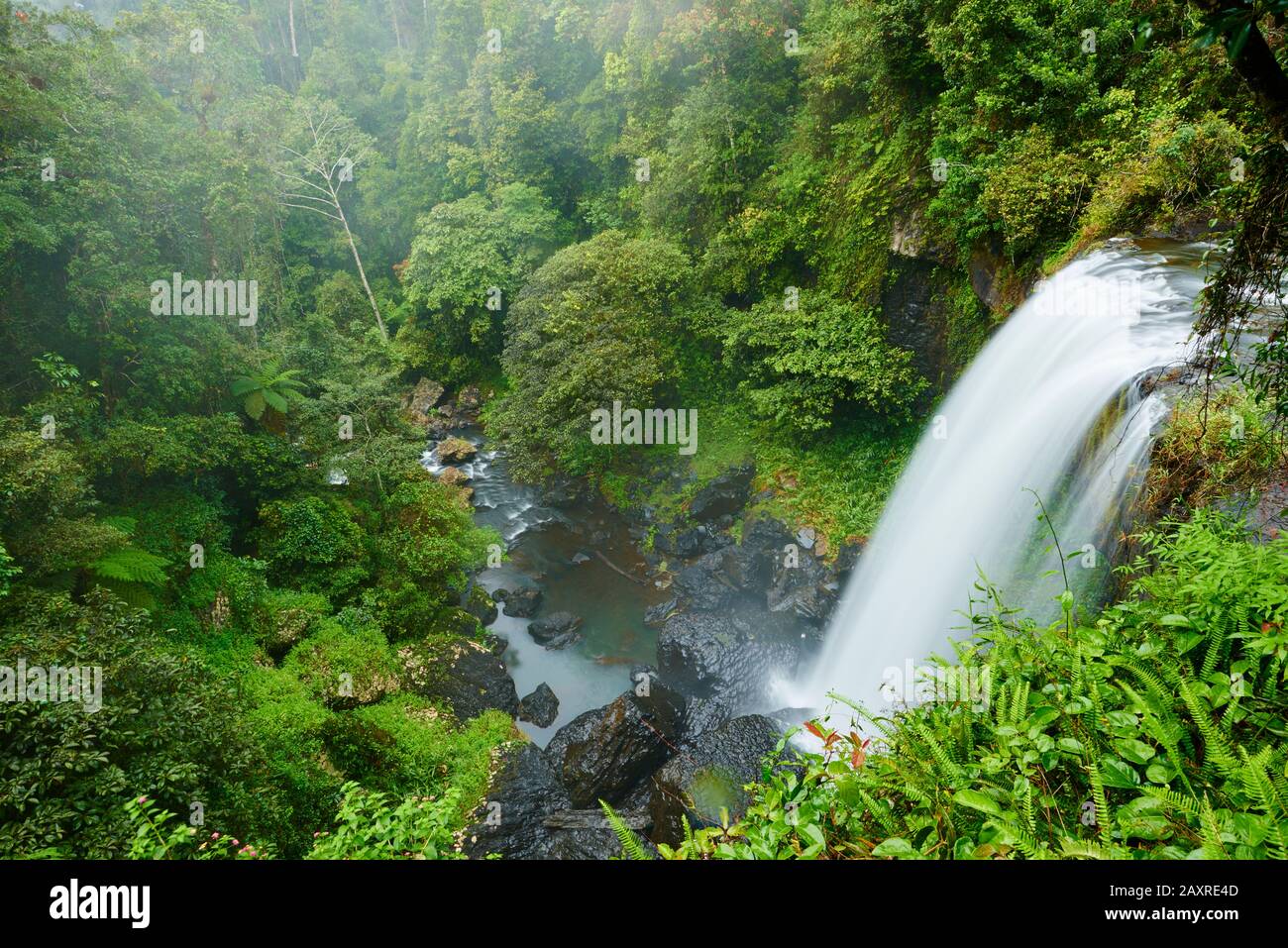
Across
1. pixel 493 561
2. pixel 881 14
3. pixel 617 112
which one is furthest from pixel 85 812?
pixel 617 112

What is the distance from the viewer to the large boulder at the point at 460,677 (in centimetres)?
1086

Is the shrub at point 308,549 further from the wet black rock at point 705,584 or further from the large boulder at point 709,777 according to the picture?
the large boulder at point 709,777

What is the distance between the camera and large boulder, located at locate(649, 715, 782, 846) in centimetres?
832

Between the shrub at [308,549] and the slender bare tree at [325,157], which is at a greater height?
the slender bare tree at [325,157]

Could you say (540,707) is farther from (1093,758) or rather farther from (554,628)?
(1093,758)

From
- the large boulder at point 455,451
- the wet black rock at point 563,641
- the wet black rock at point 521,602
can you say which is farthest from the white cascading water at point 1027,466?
the large boulder at point 455,451

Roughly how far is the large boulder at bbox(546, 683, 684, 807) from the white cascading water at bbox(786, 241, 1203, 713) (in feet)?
8.98

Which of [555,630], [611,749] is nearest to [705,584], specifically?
[555,630]

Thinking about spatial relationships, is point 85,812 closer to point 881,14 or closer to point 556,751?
point 556,751

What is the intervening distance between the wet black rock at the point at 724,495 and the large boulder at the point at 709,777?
6.22 meters

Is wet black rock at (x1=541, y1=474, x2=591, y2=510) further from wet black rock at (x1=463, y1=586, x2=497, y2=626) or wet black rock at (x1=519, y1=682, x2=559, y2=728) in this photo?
wet black rock at (x1=519, y1=682, x2=559, y2=728)

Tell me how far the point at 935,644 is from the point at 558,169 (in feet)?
75.3

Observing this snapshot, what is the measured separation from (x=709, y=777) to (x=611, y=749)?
1.68 meters

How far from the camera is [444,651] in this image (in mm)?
11547
